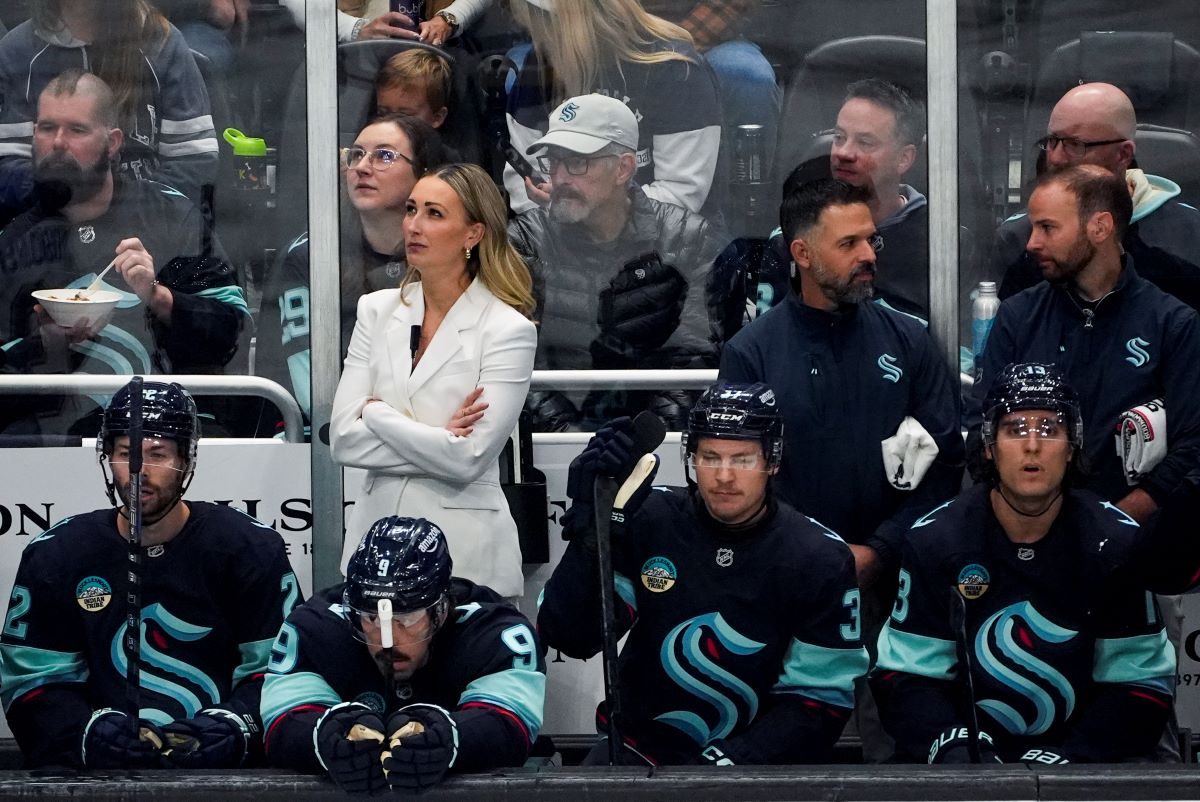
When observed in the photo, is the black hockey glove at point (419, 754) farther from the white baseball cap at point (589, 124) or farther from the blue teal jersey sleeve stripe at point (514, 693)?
the white baseball cap at point (589, 124)

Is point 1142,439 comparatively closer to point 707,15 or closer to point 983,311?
point 983,311

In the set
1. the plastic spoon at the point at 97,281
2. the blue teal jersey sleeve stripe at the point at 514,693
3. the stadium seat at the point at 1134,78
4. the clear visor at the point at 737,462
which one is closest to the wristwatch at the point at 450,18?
the plastic spoon at the point at 97,281

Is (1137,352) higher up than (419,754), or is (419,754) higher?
(1137,352)

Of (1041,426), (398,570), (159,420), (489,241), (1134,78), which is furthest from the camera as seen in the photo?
(1134,78)

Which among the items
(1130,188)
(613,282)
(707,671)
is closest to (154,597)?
(707,671)

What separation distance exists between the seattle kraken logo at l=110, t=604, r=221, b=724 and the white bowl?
82 cm

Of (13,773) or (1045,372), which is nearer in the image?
(13,773)

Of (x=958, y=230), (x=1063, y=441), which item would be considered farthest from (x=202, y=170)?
(x=1063, y=441)

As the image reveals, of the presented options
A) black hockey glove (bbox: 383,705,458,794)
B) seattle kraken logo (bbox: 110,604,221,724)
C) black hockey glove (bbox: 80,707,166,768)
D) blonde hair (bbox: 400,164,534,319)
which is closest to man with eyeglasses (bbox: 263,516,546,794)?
black hockey glove (bbox: 383,705,458,794)

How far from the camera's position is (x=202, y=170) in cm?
467

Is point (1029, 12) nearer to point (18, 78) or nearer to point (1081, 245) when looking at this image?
point (1081, 245)

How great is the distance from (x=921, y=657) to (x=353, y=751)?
4.18ft

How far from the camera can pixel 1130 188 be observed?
4559 mm

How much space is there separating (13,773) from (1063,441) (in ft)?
7.46
